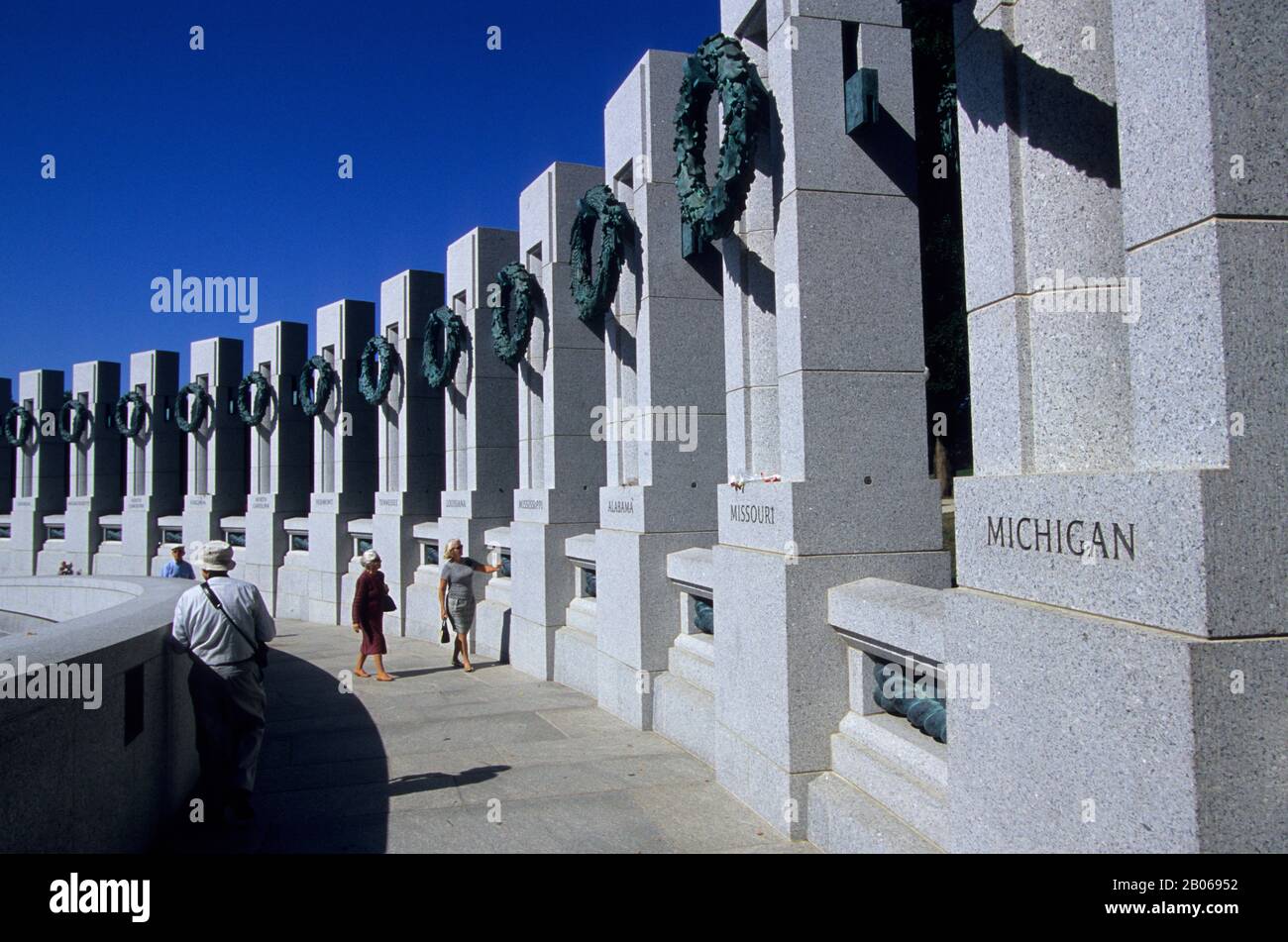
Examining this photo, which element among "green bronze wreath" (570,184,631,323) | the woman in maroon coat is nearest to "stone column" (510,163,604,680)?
"green bronze wreath" (570,184,631,323)

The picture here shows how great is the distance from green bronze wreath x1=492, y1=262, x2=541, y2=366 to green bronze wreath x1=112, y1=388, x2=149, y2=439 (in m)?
15.8

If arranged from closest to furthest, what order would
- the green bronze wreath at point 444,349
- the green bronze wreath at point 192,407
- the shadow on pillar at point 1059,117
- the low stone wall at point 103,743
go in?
the low stone wall at point 103,743, the shadow on pillar at point 1059,117, the green bronze wreath at point 444,349, the green bronze wreath at point 192,407

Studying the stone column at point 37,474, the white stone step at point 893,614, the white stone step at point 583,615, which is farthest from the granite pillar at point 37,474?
the white stone step at point 893,614

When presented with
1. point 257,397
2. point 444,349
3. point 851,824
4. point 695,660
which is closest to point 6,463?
point 257,397

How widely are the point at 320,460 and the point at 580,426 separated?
9.71 m

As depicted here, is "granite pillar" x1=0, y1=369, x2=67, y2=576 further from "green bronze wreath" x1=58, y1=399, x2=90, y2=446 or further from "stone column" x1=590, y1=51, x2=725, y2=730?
"stone column" x1=590, y1=51, x2=725, y2=730

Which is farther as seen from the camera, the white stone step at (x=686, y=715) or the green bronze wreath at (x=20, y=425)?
the green bronze wreath at (x=20, y=425)

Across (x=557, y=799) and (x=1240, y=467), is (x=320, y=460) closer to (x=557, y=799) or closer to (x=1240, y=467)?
(x=557, y=799)

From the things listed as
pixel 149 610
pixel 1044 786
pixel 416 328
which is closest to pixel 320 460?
pixel 416 328

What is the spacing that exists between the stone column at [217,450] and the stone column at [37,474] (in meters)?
6.87

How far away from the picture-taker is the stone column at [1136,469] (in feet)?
9.20

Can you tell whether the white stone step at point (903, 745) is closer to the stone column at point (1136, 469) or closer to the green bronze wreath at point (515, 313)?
the stone column at point (1136, 469)

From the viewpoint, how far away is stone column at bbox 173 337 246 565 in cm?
2225

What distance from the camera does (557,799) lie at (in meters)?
6.50
